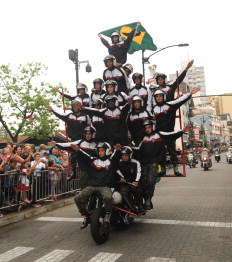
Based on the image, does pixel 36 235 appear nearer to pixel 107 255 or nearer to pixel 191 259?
pixel 107 255

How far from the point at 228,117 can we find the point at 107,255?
136 meters

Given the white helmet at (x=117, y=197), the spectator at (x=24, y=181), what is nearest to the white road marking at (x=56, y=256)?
the white helmet at (x=117, y=197)

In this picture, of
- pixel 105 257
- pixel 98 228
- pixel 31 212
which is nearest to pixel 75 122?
pixel 31 212

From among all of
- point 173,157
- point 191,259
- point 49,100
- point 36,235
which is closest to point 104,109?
point 173,157

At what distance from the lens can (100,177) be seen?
641cm

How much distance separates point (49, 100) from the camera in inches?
1243

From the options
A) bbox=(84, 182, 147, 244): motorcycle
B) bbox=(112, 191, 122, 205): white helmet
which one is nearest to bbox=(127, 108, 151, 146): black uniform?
bbox=(84, 182, 147, 244): motorcycle

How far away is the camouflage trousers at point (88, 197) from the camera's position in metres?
6.01

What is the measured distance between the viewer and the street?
502 centimetres

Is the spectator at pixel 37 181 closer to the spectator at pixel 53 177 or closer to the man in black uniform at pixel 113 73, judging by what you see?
the spectator at pixel 53 177

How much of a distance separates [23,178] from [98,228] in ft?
13.6

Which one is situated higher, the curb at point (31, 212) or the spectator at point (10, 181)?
the spectator at point (10, 181)

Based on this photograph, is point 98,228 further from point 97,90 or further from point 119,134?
point 97,90

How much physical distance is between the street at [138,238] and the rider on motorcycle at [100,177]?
67 centimetres
